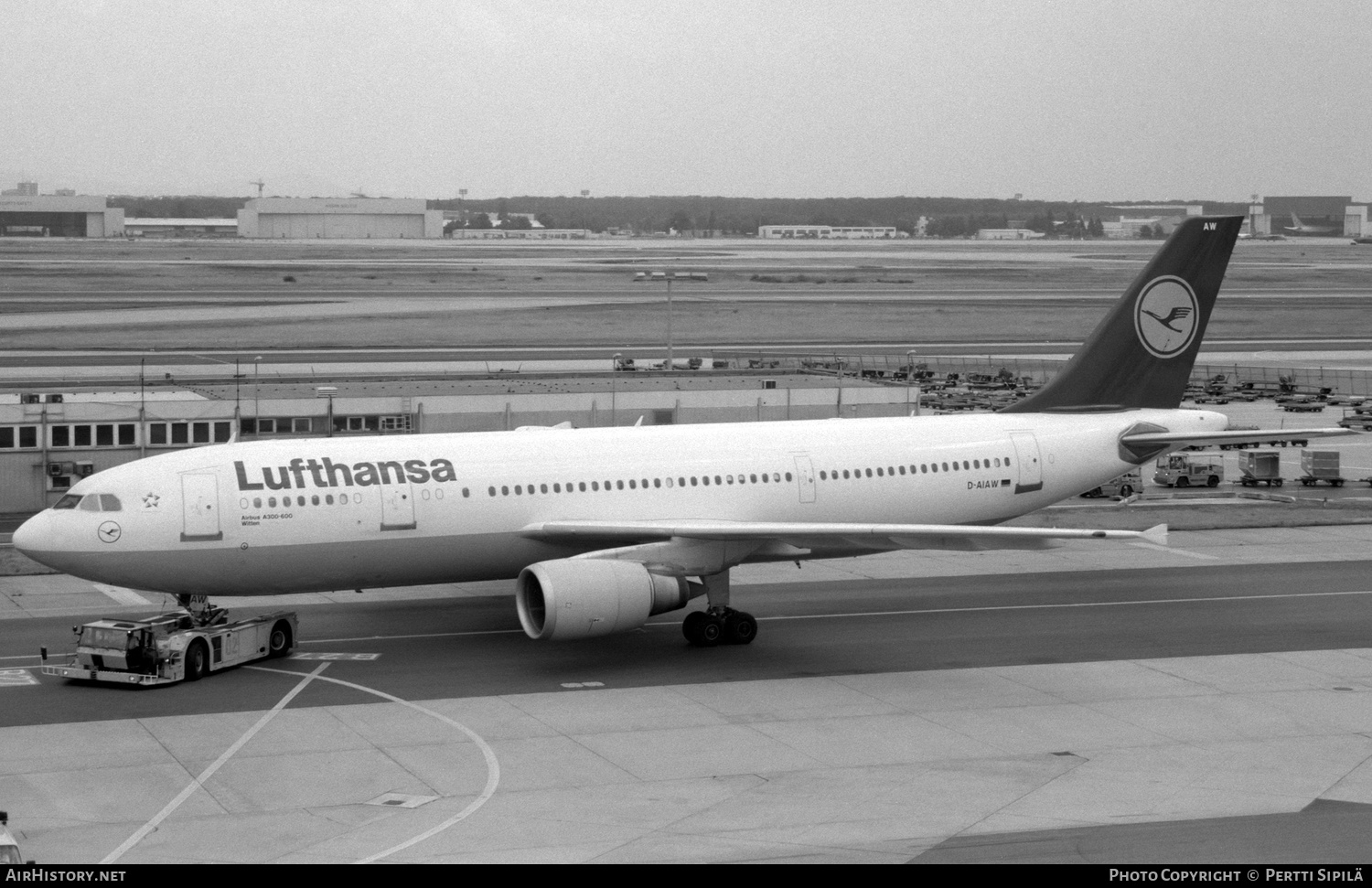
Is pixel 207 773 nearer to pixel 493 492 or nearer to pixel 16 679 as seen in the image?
pixel 16 679

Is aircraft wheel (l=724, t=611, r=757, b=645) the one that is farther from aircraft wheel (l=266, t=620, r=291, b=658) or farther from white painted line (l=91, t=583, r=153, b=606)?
white painted line (l=91, t=583, r=153, b=606)

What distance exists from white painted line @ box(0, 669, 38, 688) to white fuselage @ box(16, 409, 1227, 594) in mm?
1997

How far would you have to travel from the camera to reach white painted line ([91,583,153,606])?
36312 mm

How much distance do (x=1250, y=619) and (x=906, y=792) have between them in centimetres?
1555

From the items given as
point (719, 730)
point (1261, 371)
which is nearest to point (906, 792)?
point (719, 730)

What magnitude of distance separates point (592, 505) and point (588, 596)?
12.5 feet

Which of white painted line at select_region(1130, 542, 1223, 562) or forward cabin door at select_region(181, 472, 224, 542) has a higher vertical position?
forward cabin door at select_region(181, 472, 224, 542)

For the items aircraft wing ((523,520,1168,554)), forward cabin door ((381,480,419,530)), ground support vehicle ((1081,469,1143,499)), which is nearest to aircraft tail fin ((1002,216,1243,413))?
aircraft wing ((523,520,1168,554))

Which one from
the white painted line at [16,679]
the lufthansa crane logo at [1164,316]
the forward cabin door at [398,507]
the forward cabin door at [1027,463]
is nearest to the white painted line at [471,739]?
the forward cabin door at [398,507]

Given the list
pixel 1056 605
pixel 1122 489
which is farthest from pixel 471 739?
pixel 1122 489

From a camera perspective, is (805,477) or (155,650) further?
(805,477)

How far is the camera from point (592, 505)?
1297 inches
